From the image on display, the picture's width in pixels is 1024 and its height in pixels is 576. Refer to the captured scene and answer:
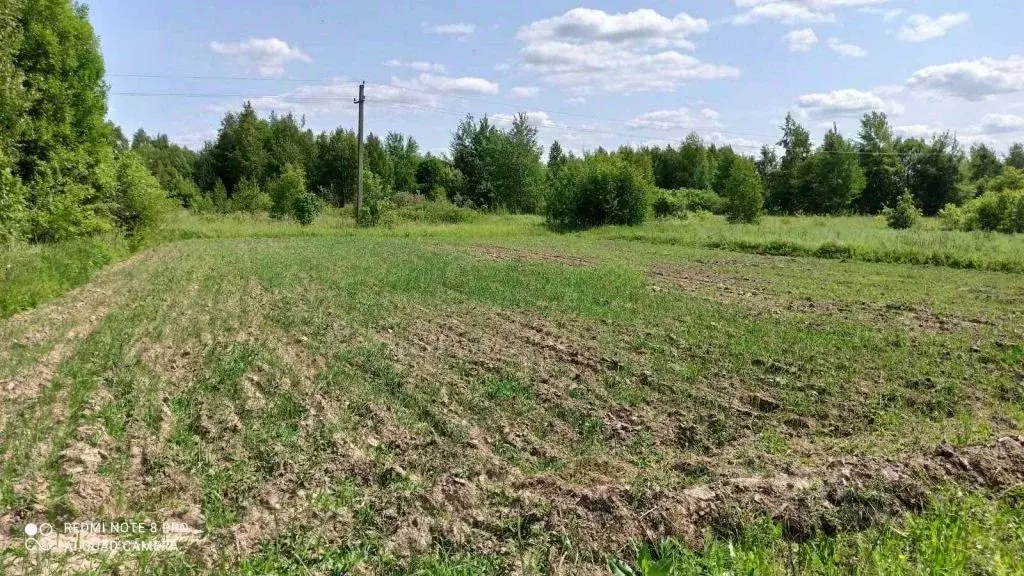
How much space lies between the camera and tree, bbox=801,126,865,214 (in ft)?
172

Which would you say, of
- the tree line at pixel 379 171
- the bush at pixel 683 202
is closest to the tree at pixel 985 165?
the tree line at pixel 379 171

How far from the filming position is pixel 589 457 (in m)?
5.87

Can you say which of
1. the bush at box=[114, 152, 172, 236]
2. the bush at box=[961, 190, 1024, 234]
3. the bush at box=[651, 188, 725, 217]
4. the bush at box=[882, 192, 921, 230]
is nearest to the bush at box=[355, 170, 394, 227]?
the bush at box=[114, 152, 172, 236]

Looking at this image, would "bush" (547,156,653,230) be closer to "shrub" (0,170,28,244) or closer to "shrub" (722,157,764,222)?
"shrub" (722,157,764,222)

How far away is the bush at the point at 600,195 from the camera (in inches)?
1492

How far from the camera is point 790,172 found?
57219 mm

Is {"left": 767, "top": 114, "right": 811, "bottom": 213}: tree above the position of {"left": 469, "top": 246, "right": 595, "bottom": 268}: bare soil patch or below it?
above

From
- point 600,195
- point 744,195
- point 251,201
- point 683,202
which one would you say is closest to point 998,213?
point 744,195

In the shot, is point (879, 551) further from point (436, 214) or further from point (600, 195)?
point (436, 214)

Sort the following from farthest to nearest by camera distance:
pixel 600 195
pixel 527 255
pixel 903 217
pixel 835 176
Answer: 1. pixel 835 176
2. pixel 600 195
3. pixel 903 217
4. pixel 527 255

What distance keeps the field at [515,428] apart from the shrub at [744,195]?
30.5 m

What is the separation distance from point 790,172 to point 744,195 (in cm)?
1598

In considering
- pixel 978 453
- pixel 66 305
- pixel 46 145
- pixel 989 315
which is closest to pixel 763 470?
pixel 978 453

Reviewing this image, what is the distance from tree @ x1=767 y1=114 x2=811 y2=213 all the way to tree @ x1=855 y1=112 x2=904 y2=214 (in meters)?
4.77
